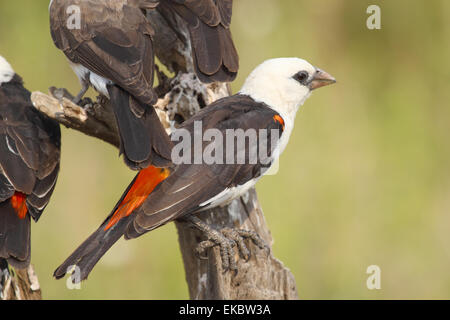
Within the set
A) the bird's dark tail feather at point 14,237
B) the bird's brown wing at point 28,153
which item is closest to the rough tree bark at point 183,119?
the bird's brown wing at point 28,153

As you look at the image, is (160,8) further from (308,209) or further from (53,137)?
(308,209)

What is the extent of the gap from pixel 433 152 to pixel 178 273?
2.31 metres

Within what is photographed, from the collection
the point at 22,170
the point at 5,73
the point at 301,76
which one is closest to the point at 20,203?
the point at 22,170

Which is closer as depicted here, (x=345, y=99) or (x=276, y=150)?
(x=276, y=150)

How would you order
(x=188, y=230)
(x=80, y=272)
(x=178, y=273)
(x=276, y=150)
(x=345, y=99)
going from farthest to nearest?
(x=345, y=99) < (x=178, y=273) < (x=188, y=230) < (x=276, y=150) < (x=80, y=272)

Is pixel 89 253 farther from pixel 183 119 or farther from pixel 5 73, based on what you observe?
pixel 5 73

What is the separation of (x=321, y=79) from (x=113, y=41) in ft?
4.06

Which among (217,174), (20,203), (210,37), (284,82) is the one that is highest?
(210,37)

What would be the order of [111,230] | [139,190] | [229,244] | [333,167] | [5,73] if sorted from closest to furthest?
1. [111,230]
2. [139,190]
3. [229,244]
4. [5,73]
5. [333,167]

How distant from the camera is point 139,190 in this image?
4012 millimetres

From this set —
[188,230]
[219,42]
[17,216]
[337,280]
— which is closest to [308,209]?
[337,280]

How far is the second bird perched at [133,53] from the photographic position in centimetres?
393

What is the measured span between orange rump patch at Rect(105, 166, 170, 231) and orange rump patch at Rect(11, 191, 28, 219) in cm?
71

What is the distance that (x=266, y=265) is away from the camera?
173 inches
